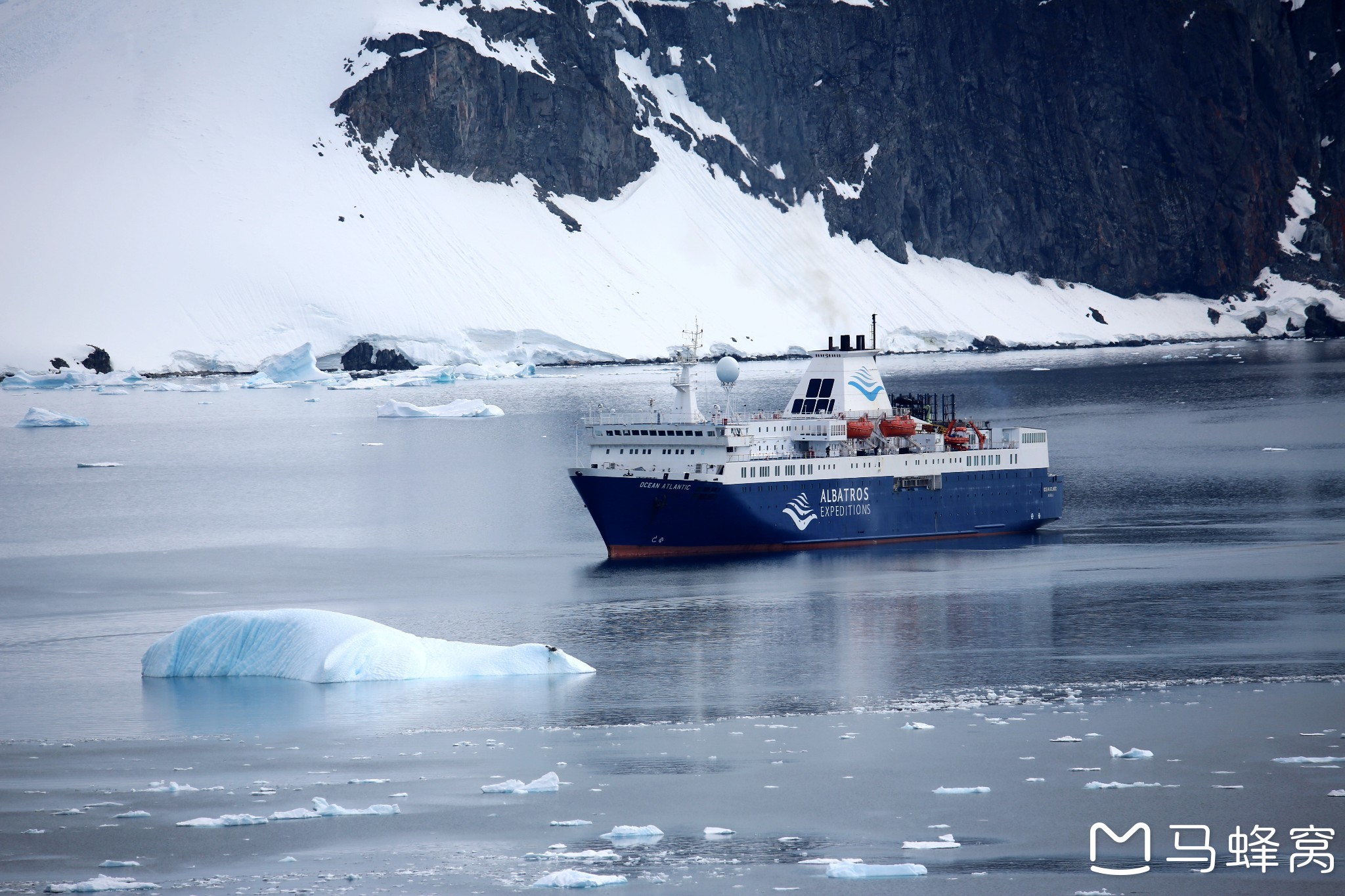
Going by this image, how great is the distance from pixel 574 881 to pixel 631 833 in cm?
190

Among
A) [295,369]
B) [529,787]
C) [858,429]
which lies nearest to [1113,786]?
[529,787]

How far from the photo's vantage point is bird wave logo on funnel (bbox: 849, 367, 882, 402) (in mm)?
52531

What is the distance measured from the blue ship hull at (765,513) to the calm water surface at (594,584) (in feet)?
3.57

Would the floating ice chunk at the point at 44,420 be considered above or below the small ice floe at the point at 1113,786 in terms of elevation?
above

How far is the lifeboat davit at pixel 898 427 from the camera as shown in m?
50.5

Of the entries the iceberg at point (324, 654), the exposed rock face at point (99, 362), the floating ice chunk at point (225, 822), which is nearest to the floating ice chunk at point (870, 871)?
the floating ice chunk at point (225, 822)

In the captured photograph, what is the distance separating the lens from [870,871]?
1802 centimetres

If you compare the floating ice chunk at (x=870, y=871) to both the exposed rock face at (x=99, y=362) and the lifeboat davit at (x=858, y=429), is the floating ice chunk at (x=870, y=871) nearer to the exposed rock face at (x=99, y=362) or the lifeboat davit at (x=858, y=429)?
the lifeboat davit at (x=858, y=429)

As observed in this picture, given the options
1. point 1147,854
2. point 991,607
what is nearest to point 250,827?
point 1147,854

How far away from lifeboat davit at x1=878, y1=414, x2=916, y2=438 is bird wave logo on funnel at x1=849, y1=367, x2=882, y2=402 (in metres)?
2.10

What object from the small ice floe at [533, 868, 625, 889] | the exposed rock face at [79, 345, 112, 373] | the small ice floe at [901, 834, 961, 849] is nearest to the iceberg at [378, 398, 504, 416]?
the exposed rock face at [79, 345, 112, 373]

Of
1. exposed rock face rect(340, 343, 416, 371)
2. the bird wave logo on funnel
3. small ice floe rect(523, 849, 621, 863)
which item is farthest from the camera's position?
exposed rock face rect(340, 343, 416, 371)

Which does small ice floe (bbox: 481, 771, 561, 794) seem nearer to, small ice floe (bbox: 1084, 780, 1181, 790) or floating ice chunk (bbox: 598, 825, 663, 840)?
floating ice chunk (bbox: 598, 825, 663, 840)

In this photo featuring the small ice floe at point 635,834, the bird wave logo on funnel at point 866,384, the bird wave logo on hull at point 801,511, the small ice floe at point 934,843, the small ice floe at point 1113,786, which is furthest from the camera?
the bird wave logo on funnel at point 866,384
